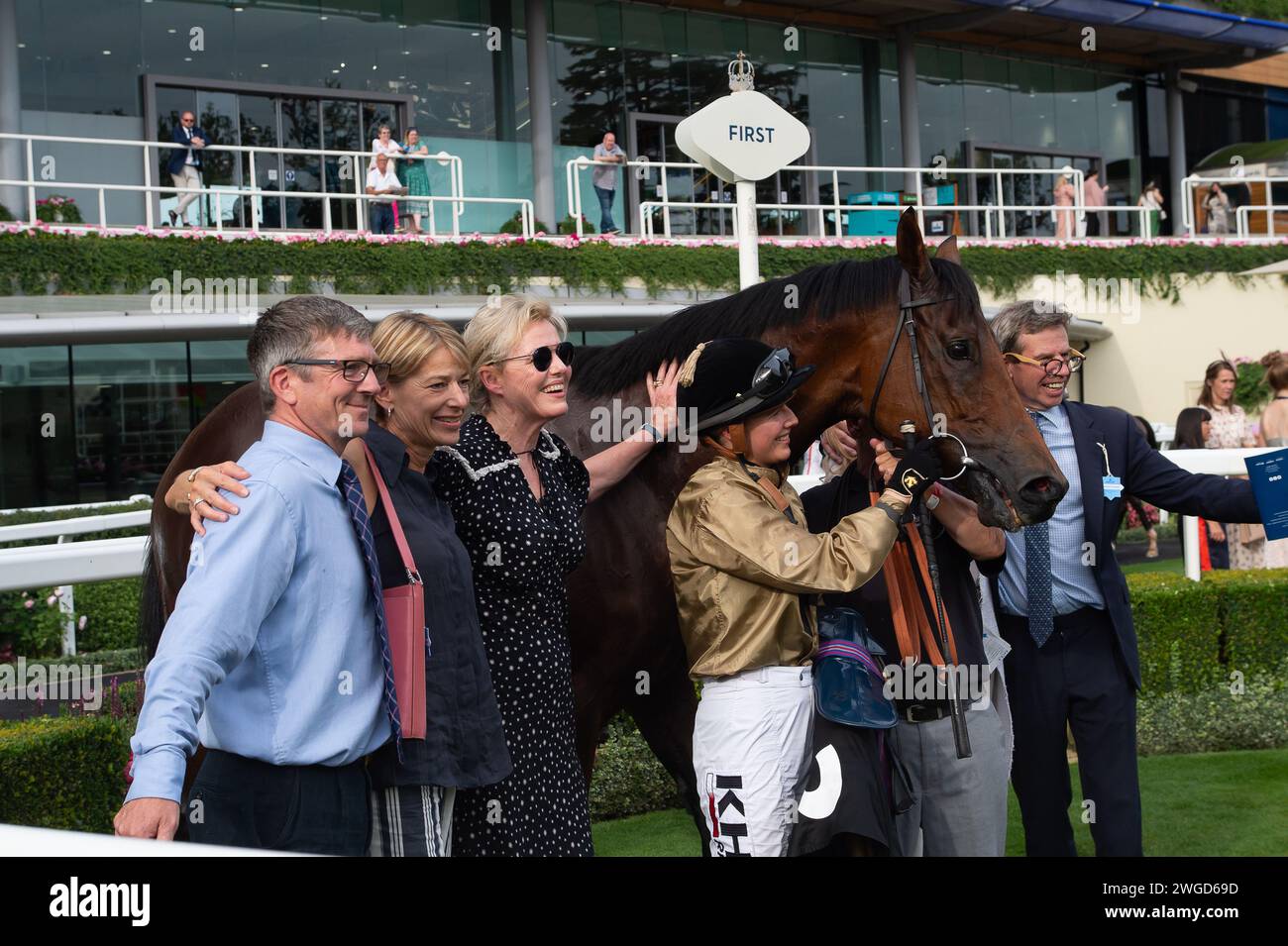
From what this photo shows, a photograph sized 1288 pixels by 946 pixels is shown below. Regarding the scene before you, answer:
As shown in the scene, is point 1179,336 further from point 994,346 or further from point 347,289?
point 994,346

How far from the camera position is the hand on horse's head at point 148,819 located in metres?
1.61

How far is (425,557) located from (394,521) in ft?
0.29

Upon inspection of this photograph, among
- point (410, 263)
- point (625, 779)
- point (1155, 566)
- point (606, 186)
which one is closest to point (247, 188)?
point (410, 263)

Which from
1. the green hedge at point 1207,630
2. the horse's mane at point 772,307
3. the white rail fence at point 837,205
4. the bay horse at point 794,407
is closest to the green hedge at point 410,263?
the white rail fence at point 837,205

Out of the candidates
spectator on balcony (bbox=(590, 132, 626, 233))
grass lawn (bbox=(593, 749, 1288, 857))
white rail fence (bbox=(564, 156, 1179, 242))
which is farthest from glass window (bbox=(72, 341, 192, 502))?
grass lawn (bbox=(593, 749, 1288, 857))

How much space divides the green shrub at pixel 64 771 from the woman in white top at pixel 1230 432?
689 centimetres

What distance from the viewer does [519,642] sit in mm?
2580

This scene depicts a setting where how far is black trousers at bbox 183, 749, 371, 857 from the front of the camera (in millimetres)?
1956

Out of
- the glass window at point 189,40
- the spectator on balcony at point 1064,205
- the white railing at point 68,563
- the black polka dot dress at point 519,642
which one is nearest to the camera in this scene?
the black polka dot dress at point 519,642

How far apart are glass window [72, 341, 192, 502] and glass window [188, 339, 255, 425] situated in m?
0.11

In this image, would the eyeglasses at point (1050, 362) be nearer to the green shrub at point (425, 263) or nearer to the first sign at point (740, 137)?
the first sign at point (740, 137)

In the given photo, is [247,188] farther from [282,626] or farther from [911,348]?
[282,626]

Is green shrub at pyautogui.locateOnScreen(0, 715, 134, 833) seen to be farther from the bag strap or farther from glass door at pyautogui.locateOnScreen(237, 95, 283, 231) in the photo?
glass door at pyautogui.locateOnScreen(237, 95, 283, 231)
